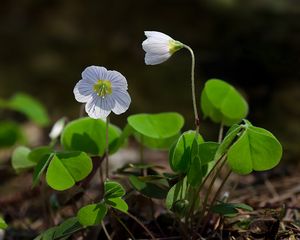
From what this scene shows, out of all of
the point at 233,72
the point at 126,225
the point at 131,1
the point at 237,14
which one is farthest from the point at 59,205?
the point at 131,1

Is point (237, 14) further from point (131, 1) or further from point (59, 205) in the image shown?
point (59, 205)

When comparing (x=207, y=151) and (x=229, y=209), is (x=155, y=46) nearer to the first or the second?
(x=207, y=151)

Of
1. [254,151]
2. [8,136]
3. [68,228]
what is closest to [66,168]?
[68,228]

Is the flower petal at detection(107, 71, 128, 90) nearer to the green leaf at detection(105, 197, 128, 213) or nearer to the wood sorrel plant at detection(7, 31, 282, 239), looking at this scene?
the wood sorrel plant at detection(7, 31, 282, 239)

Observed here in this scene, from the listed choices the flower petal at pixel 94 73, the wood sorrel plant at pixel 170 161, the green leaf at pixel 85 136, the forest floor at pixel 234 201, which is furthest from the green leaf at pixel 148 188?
the flower petal at pixel 94 73

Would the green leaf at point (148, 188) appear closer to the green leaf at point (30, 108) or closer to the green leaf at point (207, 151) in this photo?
the green leaf at point (207, 151)
